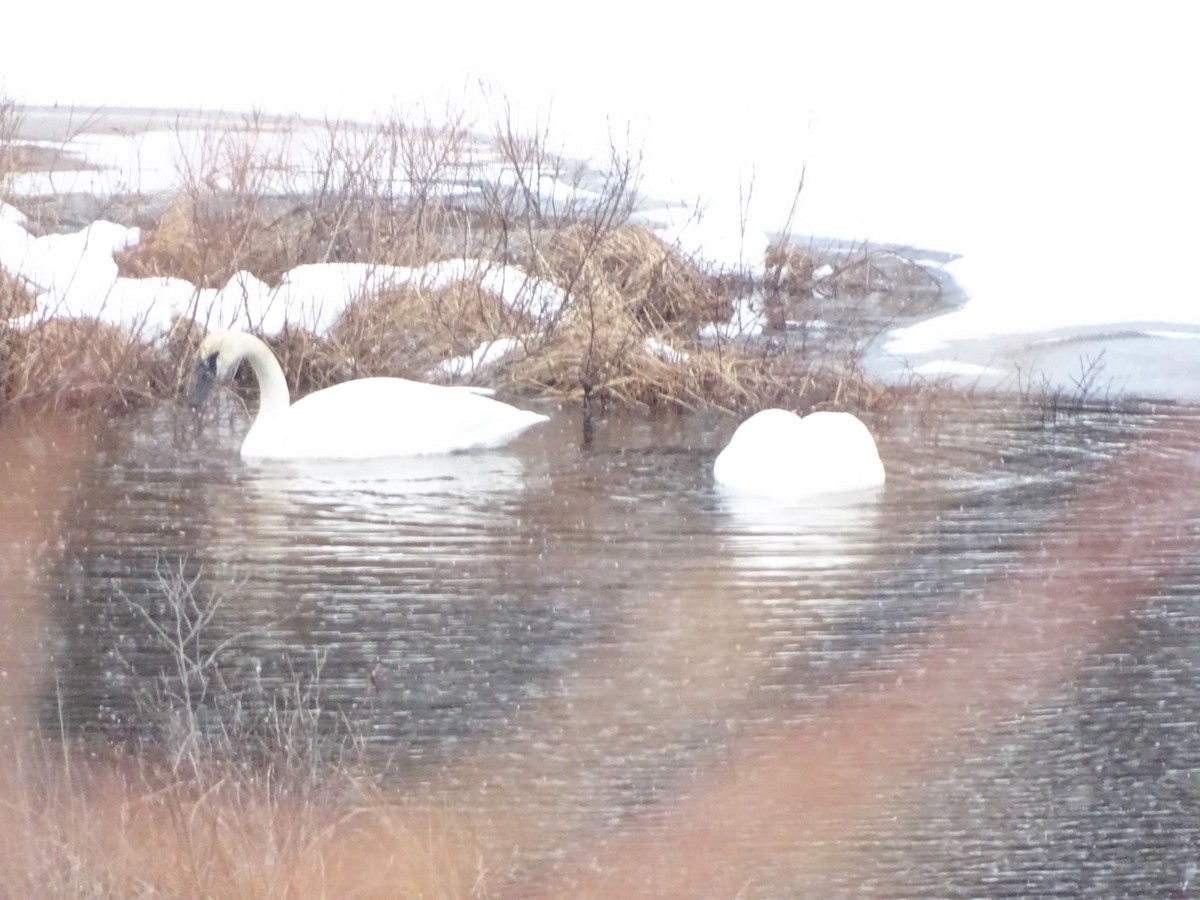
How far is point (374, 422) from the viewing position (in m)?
6.62

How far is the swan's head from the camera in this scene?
714 cm

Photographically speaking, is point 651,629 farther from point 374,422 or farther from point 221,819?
point 374,422

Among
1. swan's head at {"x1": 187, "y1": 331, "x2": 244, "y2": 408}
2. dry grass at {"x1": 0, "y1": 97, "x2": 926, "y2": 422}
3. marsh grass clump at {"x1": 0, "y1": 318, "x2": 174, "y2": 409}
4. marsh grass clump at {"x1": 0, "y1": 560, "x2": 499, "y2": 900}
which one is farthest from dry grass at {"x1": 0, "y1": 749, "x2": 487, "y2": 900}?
dry grass at {"x1": 0, "y1": 97, "x2": 926, "y2": 422}

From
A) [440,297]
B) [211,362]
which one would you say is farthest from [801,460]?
[440,297]

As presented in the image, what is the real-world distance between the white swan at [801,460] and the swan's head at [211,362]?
2.16 metres

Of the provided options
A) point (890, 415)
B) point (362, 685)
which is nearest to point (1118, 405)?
point (890, 415)

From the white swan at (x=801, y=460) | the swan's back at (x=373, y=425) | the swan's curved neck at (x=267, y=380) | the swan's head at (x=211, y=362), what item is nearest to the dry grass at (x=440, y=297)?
the swan's head at (x=211, y=362)

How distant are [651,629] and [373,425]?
239 cm

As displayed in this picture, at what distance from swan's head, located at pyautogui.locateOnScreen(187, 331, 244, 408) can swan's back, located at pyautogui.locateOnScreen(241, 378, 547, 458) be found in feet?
1.63

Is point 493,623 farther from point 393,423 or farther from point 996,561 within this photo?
point 393,423

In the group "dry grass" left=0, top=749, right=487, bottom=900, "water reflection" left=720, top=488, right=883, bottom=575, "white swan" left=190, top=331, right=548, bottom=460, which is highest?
"white swan" left=190, top=331, right=548, bottom=460

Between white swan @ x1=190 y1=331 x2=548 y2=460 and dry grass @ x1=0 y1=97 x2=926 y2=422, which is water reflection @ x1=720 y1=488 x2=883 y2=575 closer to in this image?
white swan @ x1=190 y1=331 x2=548 y2=460

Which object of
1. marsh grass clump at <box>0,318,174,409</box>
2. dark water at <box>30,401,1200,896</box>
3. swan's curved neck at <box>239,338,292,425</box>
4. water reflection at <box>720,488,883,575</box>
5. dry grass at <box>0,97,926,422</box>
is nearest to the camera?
dark water at <box>30,401,1200,896</box>

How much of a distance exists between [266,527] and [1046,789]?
2.78 metres
